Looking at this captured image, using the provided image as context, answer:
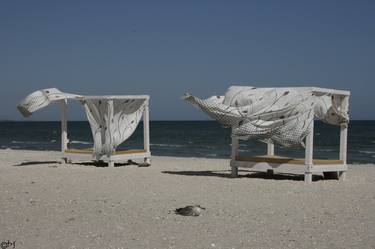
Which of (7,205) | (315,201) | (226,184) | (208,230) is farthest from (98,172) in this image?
(208,230)

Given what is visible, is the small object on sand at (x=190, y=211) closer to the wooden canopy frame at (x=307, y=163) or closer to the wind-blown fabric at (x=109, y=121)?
the wooden canopy frame at (x=307, y=163)

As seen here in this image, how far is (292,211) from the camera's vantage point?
8.12 meters

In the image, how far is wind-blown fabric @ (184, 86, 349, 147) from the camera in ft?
37.4

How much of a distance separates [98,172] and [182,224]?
6.81 m

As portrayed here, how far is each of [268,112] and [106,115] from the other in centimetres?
498

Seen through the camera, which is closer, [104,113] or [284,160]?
[284,160]

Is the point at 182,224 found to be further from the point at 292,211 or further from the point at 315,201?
the point at 315,201

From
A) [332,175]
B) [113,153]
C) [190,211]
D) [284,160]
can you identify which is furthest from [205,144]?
[190,211]

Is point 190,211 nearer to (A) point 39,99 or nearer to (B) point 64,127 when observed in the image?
(A) point 39,99

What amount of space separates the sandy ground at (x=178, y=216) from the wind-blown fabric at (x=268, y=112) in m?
1.07

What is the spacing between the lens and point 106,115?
14.5 meters

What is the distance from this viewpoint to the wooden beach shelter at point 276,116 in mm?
11406

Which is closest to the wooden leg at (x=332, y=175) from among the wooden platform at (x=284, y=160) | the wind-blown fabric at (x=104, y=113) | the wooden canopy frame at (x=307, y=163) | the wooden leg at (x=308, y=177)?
the wooden canopy frame at (x=307, y=163)

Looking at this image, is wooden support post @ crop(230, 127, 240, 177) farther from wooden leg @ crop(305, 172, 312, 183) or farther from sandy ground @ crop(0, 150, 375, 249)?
wooden leg @ crop(305, 172, 312, 183)
